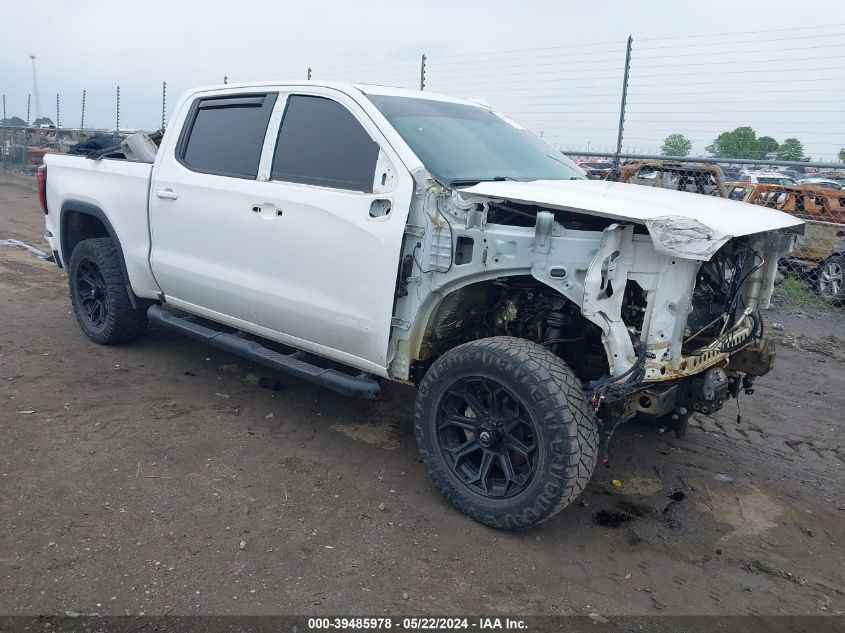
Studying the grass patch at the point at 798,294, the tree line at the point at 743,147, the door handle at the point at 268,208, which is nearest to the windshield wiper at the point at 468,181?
the door handle at the point at 268,208

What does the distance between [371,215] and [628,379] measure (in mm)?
1558

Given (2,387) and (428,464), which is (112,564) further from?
(2,387)

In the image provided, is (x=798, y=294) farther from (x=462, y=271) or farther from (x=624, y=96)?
(x=462, y=271)

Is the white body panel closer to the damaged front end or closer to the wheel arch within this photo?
the damaged front end

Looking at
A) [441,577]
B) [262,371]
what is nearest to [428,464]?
[441,577]

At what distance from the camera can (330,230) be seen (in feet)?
12.9

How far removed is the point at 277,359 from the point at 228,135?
1555 mm

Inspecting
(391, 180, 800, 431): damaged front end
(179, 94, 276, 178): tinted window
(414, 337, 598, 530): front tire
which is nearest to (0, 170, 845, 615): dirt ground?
(414, 337, 598, 530): front tire

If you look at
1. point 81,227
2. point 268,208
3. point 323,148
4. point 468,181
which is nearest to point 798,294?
point 468,181

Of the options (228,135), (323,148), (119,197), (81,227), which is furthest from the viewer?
(81,227)

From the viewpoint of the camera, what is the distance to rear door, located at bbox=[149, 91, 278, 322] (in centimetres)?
447

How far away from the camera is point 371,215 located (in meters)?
3.77

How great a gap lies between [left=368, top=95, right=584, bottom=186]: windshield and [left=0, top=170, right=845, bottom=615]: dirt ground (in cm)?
172

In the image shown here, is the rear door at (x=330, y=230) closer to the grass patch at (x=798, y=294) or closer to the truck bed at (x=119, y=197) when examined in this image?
the truck bed at (x=119, y=197)
